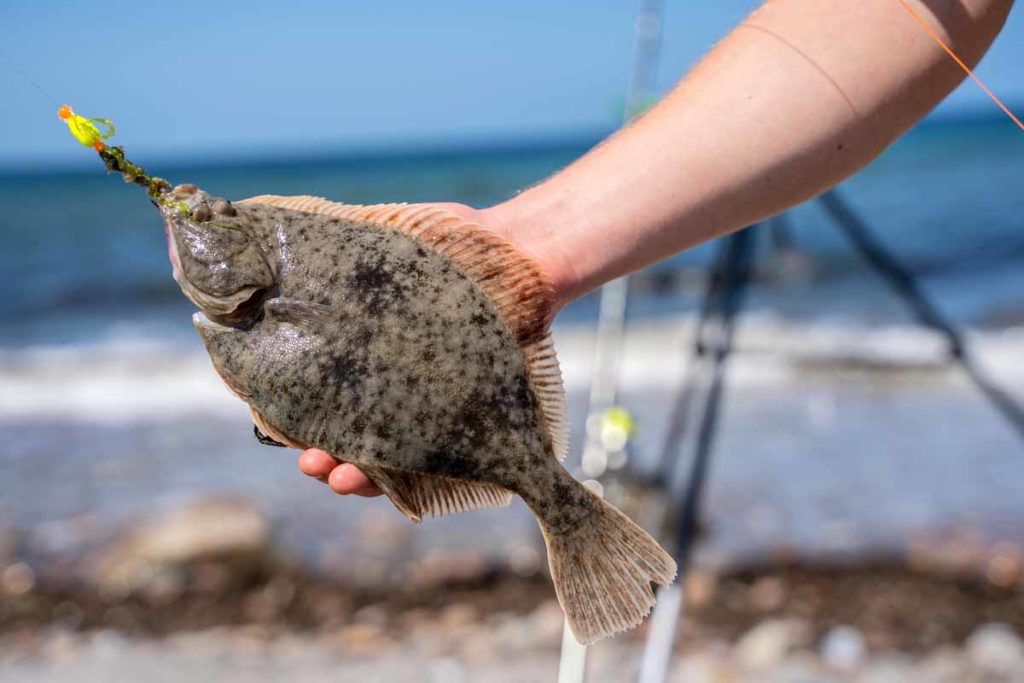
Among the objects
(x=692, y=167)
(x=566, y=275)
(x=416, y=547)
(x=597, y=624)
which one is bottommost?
(x=416, y=547)

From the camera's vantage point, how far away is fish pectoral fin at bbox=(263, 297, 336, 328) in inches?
69.2

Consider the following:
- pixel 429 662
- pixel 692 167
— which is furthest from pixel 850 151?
pixel 429 662

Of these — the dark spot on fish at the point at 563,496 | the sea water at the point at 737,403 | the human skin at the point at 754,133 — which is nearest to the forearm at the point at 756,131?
the human skin at the point at 754,133

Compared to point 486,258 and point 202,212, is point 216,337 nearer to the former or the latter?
point 202,212

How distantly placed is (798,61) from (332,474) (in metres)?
1.26

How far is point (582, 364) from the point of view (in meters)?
11.2

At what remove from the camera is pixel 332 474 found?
184 cm

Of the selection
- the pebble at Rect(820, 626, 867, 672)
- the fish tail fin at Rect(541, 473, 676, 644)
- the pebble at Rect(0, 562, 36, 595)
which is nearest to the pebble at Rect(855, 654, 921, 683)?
the pebble at Rect(820, 626, 867, 672)

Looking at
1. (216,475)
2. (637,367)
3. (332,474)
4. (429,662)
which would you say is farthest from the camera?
(637,367)

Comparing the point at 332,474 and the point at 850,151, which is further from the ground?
the point at 850,151

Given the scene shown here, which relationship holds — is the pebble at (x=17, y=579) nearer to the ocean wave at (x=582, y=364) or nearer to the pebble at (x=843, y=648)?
the ocean wave at (x=582, y=364)

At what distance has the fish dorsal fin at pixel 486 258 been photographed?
6.04 feet

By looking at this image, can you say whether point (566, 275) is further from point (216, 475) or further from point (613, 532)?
point (216, 475)

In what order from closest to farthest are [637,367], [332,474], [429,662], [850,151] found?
[332,474], [850,151], [429,662], [637,367]
